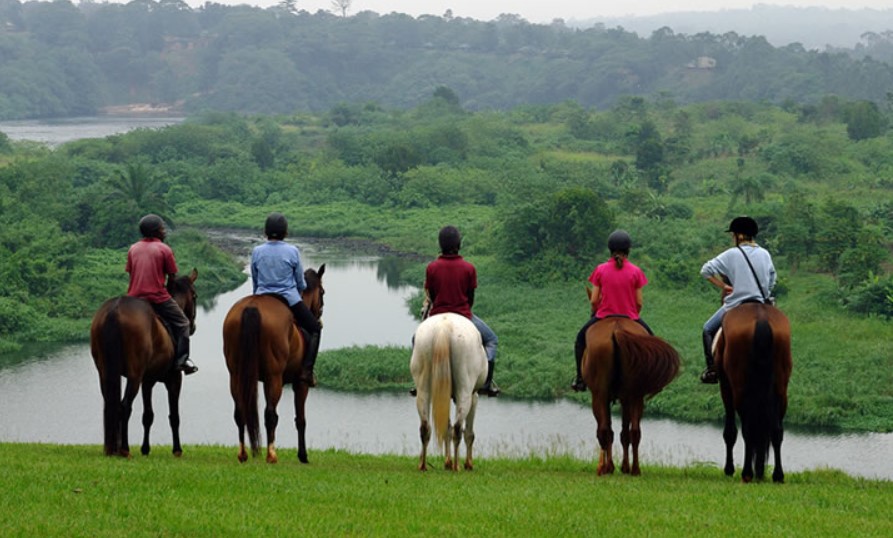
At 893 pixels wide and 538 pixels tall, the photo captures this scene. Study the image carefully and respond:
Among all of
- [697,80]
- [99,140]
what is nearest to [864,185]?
[99,140]

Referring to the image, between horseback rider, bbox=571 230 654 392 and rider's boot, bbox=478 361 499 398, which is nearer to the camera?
horseback rider, bbox=571 230 654 392

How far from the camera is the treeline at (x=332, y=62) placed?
5679 inches

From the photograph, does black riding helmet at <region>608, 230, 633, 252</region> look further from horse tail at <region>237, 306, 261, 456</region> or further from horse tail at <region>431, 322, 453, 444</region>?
horse tail at <region>237, 306, 261, 456</region>

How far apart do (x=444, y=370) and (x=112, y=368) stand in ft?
9.96

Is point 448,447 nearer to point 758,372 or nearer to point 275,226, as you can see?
point 275,226

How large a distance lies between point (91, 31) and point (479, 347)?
156 m

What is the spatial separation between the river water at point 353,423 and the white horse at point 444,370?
22.7ft

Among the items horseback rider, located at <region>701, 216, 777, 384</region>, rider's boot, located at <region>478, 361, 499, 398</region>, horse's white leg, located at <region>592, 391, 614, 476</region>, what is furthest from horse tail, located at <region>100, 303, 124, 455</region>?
horseback rider, located at <region>701, 216, 777, 384</region>

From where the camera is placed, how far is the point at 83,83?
152 meters

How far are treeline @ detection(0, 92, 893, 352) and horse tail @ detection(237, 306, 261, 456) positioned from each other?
2445cm

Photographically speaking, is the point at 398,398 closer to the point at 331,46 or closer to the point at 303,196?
the point at 303,196

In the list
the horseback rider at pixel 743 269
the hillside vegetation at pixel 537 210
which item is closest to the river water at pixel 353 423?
the hillside vegetation at pixel 537 210

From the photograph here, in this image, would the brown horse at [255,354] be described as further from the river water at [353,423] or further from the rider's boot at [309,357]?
the river water at [353,423]

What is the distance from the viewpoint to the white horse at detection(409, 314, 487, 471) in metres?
13.0
